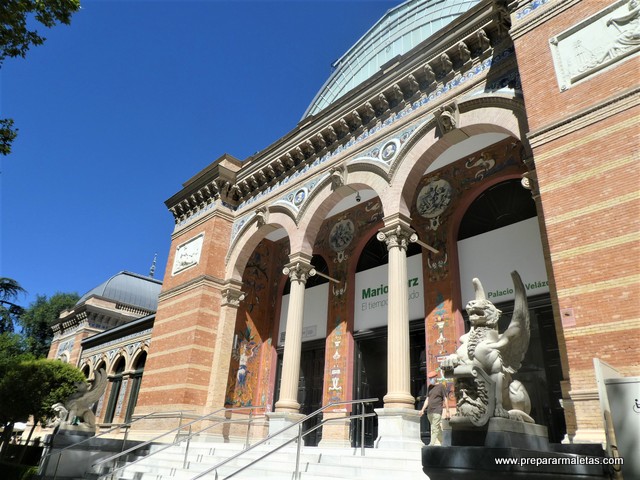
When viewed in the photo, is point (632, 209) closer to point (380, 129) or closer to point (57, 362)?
point (380, 129)

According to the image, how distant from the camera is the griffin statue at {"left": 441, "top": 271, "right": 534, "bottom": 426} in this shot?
4.46 meters

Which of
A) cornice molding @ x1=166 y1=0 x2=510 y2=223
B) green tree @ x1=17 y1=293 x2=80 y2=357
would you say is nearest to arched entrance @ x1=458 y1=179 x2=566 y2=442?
cornice molding @ x1=166 y1=0 x2=510 y2=223

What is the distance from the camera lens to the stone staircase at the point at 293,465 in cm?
629

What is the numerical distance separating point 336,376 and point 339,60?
19.5 m

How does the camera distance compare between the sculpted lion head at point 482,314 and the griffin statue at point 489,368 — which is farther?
the sculpted lion head at point 482,314

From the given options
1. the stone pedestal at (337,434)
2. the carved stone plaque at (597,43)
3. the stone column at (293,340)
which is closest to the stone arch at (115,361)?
the stone column at (293,340)

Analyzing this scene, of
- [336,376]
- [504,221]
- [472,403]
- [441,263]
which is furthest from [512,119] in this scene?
[336,376]

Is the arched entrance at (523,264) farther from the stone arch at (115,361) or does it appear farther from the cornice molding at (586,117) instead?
the stone arch at (115,361)

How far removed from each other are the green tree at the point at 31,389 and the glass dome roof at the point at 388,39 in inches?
628

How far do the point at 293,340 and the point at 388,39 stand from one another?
17374 millimetres

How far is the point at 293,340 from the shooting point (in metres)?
11.3

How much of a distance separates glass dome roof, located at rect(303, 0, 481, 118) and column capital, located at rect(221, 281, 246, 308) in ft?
32.9

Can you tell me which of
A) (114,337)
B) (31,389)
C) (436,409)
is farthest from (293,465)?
(114,337)

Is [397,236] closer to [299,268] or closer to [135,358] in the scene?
[299,268]
